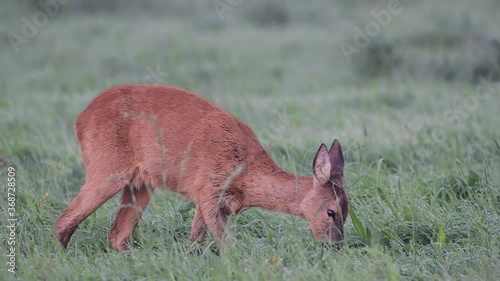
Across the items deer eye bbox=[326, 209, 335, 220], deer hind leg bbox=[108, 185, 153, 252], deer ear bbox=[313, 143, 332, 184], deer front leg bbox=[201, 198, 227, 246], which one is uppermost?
deer ear bbox=[313, 143, 332, 184]

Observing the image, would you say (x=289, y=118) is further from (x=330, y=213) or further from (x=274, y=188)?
(x=330, y=213)

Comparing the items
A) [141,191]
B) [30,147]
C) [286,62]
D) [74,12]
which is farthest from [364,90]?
[74,12]

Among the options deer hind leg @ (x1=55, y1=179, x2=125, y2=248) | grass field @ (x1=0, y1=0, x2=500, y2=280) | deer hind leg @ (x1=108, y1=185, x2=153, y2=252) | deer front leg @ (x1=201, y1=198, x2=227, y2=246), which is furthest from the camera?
deer hind leg @ (x1=108, y1=185, x2=153, y2=252)

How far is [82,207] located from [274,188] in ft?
4.31

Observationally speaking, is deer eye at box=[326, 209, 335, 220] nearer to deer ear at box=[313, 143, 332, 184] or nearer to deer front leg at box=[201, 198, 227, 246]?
deer ear at box=[313, 143, 332, 184]

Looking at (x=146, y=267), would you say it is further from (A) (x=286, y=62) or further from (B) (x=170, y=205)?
(A) (x=286, y=62)

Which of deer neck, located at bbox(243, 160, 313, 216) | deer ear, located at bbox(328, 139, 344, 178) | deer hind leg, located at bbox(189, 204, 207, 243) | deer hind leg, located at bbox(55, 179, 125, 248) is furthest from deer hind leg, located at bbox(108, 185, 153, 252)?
deer ear, located at bbox(328, 139, 344, 178)

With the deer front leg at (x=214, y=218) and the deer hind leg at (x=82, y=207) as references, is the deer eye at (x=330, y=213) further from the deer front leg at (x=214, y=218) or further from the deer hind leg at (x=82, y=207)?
the deer hind leg at (x=82, y=207)

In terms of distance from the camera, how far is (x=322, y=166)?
17.4ft

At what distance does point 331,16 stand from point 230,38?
2503 mm

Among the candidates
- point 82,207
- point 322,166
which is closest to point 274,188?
point 322,166

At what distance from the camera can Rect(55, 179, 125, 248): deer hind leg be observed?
553 cm

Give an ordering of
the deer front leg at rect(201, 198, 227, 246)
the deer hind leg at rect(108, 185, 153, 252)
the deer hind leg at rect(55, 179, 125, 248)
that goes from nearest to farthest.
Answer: the deer front leg at rect(201, 198, 227, 246)
the deer hind leg at rect(55, 179, 125, 248)
the deer hind leg at rect(108, 185, 153, 252)

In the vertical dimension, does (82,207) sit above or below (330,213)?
below
